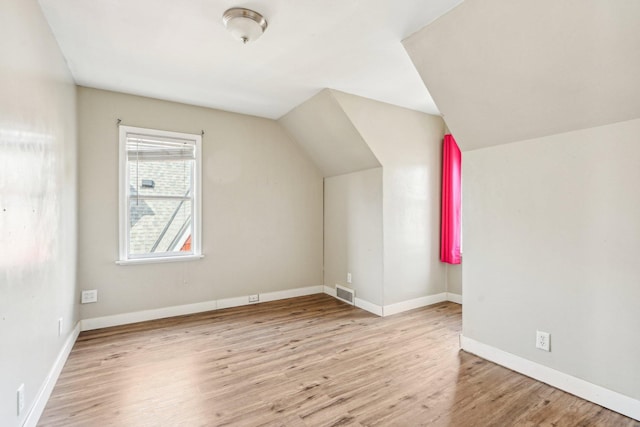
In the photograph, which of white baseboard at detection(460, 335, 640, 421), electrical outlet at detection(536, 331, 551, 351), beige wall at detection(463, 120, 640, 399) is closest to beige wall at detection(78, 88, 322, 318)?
beige wall at detection(463, 120, 640, 399)

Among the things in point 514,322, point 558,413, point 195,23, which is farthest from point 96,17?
point 558,413

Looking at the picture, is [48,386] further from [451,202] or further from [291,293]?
[451,202]

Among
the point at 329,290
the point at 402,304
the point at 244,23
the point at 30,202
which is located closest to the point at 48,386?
the point at 30,202

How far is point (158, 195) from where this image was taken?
359 cm

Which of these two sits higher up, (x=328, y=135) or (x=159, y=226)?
(x=328, y=135)

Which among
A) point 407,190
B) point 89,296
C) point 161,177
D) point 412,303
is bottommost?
point 412,303

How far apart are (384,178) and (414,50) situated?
1.59 metres

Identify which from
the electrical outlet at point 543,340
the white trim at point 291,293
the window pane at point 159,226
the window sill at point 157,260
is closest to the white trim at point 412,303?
the white trim at point 291,293

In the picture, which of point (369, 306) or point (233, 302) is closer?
point (369, 306)

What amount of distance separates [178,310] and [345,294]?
2060mm

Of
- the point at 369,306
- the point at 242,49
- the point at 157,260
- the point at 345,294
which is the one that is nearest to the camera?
the point at 242,49

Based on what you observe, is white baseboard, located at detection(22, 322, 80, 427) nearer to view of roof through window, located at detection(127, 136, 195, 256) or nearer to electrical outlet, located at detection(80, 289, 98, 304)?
electrical outlet, located at detection(80, 289, 98, 304)

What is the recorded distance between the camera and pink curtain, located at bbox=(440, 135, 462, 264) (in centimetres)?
405

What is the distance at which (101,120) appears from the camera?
327 centimetres
